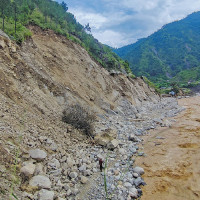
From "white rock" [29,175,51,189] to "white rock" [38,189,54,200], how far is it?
0.25m

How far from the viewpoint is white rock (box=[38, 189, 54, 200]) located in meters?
5.12

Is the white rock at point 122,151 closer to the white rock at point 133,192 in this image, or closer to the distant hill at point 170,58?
the white rock at point 133,192

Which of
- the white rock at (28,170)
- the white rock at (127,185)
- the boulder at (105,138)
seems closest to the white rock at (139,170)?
the white rock at (127,185)

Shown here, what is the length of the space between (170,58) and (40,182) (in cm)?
16553

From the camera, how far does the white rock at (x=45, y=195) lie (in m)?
5.12

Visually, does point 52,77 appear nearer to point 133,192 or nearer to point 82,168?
point 82,168

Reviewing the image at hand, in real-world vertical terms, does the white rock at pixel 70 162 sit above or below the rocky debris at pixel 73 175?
above

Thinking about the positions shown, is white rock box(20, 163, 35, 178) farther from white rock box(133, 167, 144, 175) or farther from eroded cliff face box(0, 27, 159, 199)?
white rock box(133, 167, 144, 175)

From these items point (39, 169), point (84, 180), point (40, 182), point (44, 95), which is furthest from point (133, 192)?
point (44, 95)

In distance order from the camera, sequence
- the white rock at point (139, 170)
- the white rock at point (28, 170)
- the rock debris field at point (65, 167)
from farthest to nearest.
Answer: the white rock at point (139, 170), the white rock at point (28, 170), the rock debris field at point (65, 167)

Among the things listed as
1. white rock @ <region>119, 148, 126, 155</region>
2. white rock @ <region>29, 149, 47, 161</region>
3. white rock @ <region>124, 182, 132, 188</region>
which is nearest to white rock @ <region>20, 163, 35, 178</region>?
white rock @ <region>29, 149, 47, 161</region>

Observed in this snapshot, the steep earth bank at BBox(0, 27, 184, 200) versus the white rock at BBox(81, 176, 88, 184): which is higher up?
the steep earth bank at BBox(0, 27, 184, 200)

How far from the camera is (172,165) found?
8.95 m

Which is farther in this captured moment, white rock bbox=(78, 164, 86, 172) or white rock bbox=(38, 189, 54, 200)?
white rock bbox=(78, 164, 86, 172)
